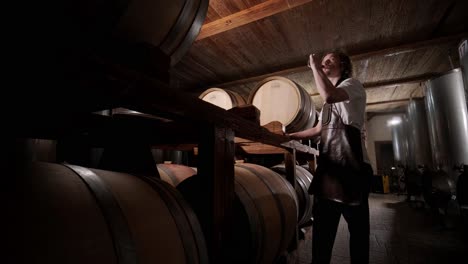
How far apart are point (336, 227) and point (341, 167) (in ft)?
1.77

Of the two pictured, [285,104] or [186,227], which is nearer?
[186,227]

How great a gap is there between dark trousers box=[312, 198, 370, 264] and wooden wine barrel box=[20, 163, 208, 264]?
56.5 inches

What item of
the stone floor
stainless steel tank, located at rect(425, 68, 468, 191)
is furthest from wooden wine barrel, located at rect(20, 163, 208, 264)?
stainless steel tank, located at rect(425, 68, 468, 191)

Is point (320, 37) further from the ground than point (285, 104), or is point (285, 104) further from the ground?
point (320, 37)

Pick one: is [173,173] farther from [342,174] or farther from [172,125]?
[342,174]

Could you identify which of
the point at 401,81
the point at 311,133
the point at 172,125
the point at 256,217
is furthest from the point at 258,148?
the point at 401,81

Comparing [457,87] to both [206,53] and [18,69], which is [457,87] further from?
[18,69]

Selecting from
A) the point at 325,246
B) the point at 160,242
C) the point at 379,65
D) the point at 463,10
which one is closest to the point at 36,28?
the point at 160,242

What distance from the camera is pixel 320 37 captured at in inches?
178

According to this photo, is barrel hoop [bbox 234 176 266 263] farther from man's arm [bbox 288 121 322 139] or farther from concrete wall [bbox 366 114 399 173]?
concrete wall [bbox 366 114 399 173]

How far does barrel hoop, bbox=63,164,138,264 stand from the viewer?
659 mm

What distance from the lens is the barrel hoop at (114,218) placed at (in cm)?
66

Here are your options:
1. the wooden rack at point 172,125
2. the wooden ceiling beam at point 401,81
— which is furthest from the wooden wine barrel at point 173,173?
the wooden ceiling beam at point 401,81

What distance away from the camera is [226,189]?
4.09 feet
